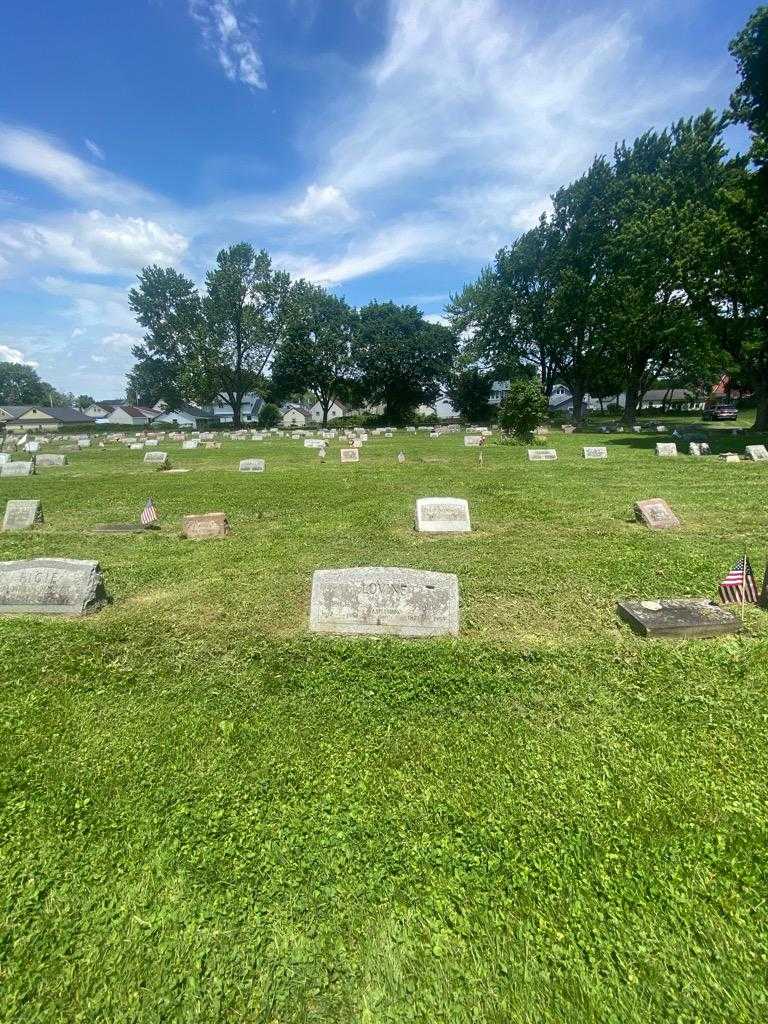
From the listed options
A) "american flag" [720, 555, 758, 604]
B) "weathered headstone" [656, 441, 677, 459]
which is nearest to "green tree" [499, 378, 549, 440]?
"weathered headstone" [656, 441, 677, 459]

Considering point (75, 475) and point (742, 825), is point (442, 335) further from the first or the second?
point (742, 825)

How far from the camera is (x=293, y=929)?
2639 millimetres

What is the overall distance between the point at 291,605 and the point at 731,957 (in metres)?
5.30

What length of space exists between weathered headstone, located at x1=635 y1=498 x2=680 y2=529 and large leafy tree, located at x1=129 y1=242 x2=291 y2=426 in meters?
52.9

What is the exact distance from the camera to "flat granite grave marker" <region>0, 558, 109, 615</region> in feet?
20.8

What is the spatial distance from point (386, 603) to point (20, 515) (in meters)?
10.2

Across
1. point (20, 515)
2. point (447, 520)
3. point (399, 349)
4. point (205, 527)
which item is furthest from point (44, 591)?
point (399, 349)

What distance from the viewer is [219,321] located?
55.1 meters

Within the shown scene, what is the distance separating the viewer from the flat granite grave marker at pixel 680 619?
5422 millimetres

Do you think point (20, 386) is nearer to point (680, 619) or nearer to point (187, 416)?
point (187, 416)

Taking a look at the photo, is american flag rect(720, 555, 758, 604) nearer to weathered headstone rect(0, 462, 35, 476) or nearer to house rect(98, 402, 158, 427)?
weathered headstone rect(0, 462, 35, 476)

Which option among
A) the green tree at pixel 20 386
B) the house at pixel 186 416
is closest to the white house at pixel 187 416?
the house at pixel 186 416

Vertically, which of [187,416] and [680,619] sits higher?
[187,416]

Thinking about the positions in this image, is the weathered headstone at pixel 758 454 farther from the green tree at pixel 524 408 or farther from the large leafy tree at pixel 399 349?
the large leafy tree at pixel 399 349
